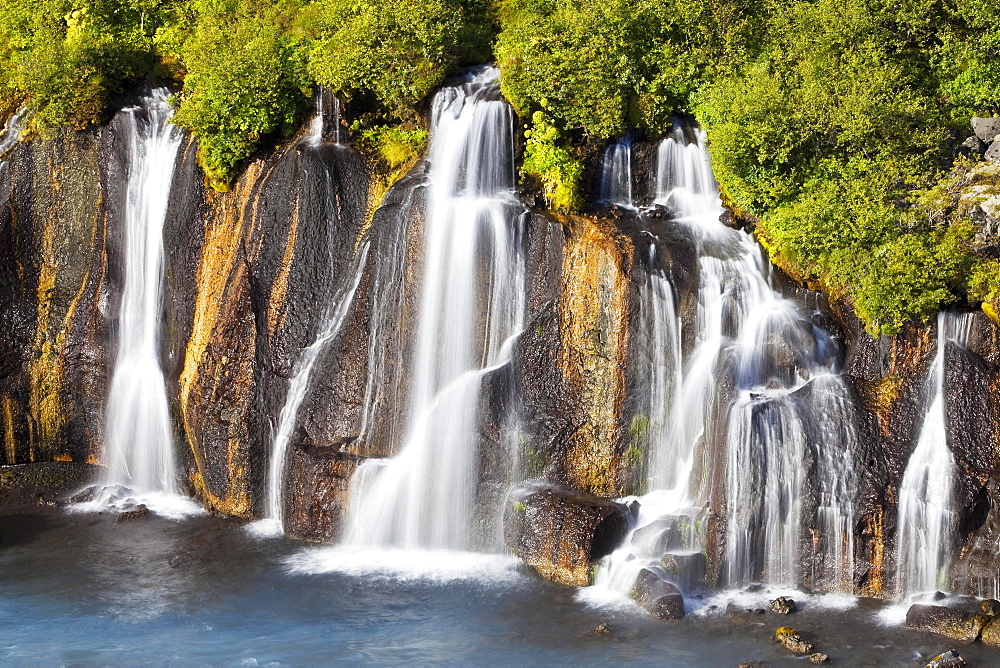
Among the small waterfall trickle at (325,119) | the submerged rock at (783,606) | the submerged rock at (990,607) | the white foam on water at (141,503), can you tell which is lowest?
the submerged rock at (783,606)

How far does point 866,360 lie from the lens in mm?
15227

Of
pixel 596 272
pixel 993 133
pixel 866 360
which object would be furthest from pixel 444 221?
pixel 993 133

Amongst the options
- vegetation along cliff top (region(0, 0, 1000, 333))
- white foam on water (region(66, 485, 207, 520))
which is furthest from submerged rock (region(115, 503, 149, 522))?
vegetation along cliff top (region(0, 0, 1000, 333))

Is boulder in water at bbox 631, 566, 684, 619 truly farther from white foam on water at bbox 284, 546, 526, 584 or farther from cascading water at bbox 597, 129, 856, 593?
white foam on water at bbox 284, 546, 526, 584

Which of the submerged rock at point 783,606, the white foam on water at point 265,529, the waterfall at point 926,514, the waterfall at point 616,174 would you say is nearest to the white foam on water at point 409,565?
the white foam on water at point 265,529

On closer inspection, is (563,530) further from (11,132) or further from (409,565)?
(11,132)

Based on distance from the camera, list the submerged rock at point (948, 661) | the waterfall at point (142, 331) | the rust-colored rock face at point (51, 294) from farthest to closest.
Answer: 1. the rust-colored rock face at point (51, 294)
2. the waterfall at point (142, 331)
3. the submerged rock at point (948, 661)

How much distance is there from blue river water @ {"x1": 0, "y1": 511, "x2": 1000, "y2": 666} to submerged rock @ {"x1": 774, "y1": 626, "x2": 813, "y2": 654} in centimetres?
16

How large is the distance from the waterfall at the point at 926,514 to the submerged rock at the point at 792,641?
75.9 inches

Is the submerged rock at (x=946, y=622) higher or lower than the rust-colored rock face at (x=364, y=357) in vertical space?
lower

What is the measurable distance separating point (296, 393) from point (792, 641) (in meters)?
8.99

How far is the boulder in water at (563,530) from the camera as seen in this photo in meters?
15.0

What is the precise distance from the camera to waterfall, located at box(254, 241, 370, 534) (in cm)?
1764

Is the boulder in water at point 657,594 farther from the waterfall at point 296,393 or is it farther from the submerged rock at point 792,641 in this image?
the waterfall at point 296,393
